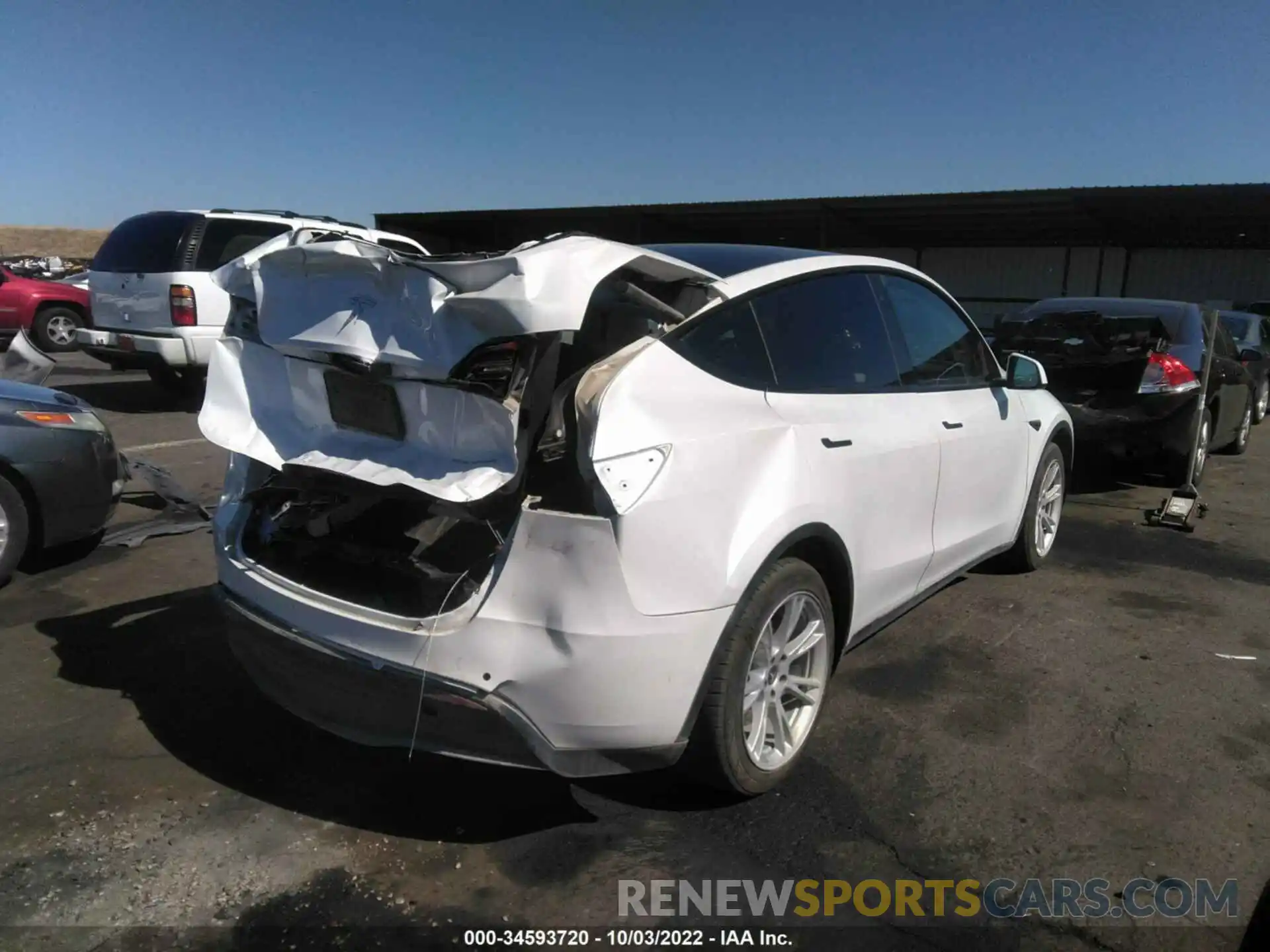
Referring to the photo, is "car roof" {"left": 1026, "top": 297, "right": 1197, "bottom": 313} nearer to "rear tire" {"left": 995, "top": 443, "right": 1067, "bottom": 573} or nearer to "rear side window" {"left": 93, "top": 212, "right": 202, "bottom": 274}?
"rear tire" {"left": 995, "top": 443, "right": 1067, "bottom": 573}

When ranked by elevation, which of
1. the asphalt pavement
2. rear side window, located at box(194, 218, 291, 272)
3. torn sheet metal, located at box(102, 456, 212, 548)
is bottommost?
the asphalt pavement

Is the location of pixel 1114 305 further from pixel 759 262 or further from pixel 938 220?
pixel 938 220

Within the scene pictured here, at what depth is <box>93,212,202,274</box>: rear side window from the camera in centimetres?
995

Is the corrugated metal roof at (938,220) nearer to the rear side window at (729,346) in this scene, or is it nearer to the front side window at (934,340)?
the front side window at (934,340)

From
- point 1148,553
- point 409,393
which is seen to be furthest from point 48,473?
point 1148,553

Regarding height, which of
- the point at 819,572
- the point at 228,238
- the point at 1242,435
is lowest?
the point at 1242,435

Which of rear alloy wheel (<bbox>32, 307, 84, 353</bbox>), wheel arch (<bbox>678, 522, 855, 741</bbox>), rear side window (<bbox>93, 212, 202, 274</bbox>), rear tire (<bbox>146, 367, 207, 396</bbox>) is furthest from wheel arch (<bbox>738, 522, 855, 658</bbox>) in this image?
rear alloy wheel (<bbox>32, 307, 84, 353</bbox>)

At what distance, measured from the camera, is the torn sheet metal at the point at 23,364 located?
5840 mm

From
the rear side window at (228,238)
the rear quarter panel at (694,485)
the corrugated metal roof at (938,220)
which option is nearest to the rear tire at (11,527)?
the rear quarter panel at (694,485)

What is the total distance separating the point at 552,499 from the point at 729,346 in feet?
2.60

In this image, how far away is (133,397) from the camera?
11.4 metres

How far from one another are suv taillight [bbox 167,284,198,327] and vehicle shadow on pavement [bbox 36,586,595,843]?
21.5ft

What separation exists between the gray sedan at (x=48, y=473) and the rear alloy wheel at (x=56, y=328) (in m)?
13.2

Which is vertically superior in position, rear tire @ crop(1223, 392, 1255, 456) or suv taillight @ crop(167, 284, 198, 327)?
suv taillight @ crop(167, 284, 198, 327)
